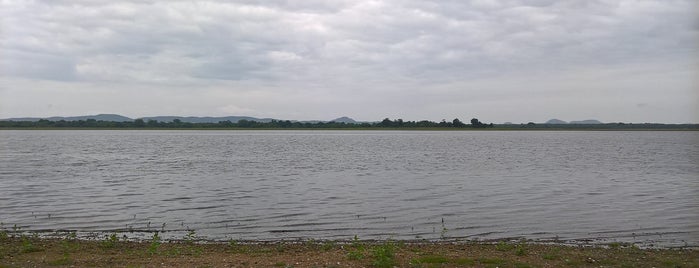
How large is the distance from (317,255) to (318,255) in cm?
2

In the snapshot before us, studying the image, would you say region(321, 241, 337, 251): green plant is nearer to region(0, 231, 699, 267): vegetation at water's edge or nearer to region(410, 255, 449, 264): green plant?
region(0, 231, 699, 267): vegetation at water's edge

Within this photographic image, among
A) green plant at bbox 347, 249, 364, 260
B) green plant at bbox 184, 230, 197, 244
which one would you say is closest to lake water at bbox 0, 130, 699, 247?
green plant at bbox 184, 230, 197, 244

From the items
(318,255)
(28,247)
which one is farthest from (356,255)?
(28,247)

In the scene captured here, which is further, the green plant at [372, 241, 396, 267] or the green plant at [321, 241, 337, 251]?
the green plant at [321, 241, 337, 251]

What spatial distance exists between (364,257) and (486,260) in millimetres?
2472

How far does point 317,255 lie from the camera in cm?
1266

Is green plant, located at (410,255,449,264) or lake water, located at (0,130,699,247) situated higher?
green plant, located at (410,255,449,264)

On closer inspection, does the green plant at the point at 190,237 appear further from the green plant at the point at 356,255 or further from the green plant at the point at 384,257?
the green plant at the point at 384,257

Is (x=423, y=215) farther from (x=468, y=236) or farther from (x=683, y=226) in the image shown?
(x=683, y=226)

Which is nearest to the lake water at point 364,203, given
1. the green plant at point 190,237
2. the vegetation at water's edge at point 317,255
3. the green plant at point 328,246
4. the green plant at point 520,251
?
the green plant at point 190,237

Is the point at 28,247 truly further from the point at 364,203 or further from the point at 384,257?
the point at 364,203

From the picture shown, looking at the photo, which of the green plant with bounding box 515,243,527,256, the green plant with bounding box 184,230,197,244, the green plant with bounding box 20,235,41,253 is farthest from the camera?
the green plant with bounding box 184,230,197,244

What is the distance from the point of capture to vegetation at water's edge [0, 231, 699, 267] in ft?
38.0

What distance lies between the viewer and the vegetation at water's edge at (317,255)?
11594 millimetres
